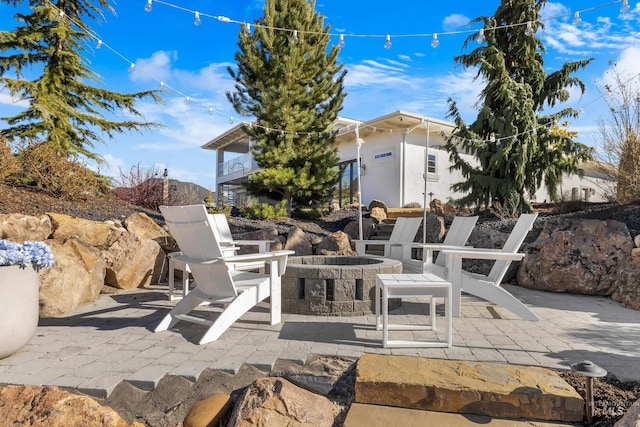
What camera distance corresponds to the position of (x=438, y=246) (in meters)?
4.41

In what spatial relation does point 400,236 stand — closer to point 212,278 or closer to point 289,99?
point 212,278

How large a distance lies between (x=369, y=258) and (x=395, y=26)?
3.92 meters

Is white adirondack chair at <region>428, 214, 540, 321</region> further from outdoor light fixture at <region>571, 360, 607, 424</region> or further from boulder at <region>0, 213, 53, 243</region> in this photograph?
boulder at <region>0, 213, 53, 243</region>

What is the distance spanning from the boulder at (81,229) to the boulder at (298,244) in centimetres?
299

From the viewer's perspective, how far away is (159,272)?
5.97m

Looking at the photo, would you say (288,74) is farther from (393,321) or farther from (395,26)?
(393,321)

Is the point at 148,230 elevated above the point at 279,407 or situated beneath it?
elevated above

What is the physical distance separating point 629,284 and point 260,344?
15.3 feet

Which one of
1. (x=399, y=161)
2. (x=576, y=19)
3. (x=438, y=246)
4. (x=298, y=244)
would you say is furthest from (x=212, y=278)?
(x=399, y=161)

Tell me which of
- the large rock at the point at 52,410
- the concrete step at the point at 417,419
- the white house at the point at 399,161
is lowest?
the concrete step at the point at 417,419

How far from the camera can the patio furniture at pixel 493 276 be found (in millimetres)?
3717

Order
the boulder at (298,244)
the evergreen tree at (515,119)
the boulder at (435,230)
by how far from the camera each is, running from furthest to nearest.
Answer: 1. the evergreen tree at (515,119)
2. the boulder at (435,230)
3. the boulder at (298,244)

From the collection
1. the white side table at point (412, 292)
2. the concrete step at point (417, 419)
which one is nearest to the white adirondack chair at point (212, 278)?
the white side table at point (412, 292)

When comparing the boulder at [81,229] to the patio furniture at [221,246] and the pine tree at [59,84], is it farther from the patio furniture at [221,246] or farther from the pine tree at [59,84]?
the pine tree at [59,84]
